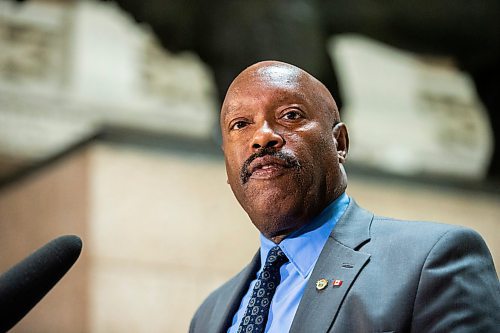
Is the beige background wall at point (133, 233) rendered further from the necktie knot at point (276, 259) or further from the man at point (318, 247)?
the necktie knot at point (276, 259)

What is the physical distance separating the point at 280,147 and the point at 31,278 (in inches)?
16.6

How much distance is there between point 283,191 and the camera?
130cm

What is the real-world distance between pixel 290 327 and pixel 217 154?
8.06 ft

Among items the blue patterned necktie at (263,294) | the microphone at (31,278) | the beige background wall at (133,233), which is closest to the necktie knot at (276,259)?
the blue patterned necktie at (263,294)

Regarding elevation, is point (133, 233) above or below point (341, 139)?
below

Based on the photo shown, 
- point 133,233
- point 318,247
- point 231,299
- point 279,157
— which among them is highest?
point 279,157

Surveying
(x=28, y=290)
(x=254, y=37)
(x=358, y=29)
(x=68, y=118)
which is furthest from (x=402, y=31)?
(x=28, y=290)

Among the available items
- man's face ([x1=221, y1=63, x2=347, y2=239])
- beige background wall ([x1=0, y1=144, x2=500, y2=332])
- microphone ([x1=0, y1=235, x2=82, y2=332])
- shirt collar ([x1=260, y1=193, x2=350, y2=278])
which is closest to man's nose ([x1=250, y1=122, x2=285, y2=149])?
man's face ([x1=221, y1=63, x2=347, y2=239])

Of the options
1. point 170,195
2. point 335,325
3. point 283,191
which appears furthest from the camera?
point 170,195

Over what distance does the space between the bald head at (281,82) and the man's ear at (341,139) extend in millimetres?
16

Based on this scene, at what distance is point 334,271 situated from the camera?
4.11 feet

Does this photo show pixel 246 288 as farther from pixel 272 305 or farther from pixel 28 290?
pixel 28 290

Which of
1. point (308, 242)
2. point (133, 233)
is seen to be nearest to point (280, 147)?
point (308, 242)

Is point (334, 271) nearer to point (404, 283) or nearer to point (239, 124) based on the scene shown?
point (404, 283)
